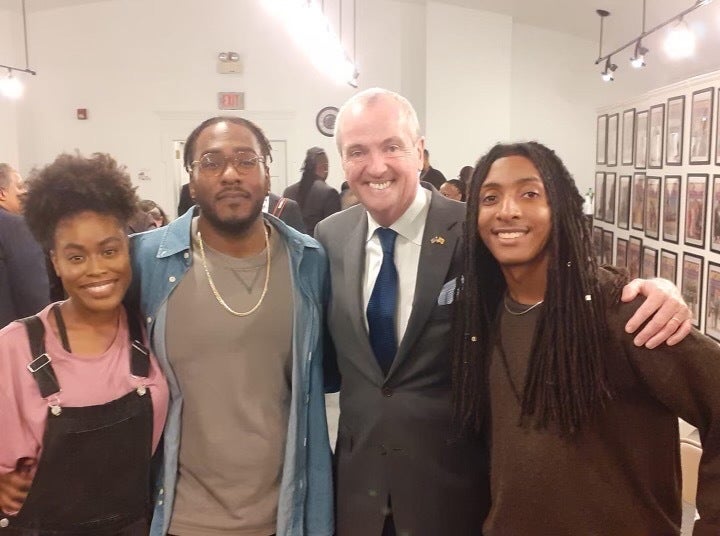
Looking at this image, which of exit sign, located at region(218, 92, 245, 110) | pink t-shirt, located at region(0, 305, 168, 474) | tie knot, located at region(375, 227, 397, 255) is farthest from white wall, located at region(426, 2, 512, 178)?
pink t-shirt, located at region(0, 305, 168, 474)

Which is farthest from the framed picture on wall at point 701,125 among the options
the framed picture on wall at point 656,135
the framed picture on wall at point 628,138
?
the framed picture on wall at point 628,138

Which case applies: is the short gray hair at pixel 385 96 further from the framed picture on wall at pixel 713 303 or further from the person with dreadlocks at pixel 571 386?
the framed picture on wall at pixel 713 303

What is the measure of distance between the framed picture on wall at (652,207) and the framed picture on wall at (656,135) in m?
0.14

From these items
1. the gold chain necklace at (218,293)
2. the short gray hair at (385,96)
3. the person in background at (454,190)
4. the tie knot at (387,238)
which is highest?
the short gray hair at (385,96)

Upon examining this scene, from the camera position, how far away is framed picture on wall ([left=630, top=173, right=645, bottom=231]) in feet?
19.1

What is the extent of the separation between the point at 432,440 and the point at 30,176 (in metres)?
1.30

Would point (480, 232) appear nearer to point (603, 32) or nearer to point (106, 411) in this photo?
point (106, 411)

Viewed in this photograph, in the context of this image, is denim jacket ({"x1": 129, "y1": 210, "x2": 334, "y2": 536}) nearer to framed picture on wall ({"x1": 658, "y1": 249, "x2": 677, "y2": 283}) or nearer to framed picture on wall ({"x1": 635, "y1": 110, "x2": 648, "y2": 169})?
framed picture on wall ({"x1": 658, "y1": 249, "x2": 677, "y2": 283})

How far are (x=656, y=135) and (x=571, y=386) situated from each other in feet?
15.6

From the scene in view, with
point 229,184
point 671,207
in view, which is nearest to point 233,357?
point 229,184

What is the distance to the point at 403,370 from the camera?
183 centimetres

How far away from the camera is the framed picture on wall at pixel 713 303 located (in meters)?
4.47

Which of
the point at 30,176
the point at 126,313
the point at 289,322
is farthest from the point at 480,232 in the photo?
the point at 30,176

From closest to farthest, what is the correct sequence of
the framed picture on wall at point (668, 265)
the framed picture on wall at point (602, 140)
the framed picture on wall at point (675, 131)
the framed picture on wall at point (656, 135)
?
the framed picture on wall at point (675, 131), the framed picture on wall at point (668, 265), the framed picture on wall at point (656, 135), the framed picture on wall at point (602, 140)
